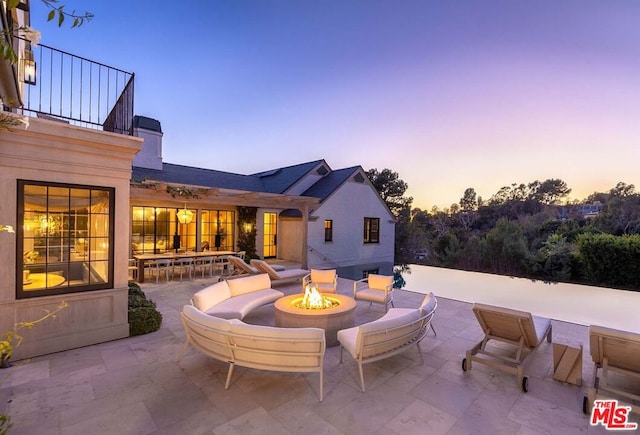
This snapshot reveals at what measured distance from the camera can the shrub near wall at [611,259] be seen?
11.4 metres

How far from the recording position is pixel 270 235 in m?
14.8

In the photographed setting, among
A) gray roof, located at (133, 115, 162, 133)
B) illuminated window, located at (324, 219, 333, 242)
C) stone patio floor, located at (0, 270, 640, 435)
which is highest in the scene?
gray roof, located at (133, 115, 162, 133)

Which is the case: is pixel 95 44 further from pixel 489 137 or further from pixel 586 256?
pixel 586 256

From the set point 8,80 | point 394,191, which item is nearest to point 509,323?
point 8,80

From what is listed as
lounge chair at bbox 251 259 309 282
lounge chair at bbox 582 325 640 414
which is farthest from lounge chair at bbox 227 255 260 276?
lounge chair at bbox 582 325 640 414

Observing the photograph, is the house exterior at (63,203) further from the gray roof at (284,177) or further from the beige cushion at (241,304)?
the gray roof at (284,177)

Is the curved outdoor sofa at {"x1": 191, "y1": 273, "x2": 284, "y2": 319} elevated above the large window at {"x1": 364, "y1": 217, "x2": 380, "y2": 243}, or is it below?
below

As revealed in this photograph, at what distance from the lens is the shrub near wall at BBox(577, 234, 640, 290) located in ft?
37.6

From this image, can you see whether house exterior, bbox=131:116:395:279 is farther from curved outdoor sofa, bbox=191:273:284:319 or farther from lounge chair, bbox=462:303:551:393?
lounge chair, bbox=462:303:551:393

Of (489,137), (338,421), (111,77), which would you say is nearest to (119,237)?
(111,77)

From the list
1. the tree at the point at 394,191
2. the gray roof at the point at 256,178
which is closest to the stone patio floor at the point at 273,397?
the gray roof at the point at 256,178

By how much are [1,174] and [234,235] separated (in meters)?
10.4

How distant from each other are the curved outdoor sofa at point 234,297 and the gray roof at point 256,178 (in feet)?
27.9

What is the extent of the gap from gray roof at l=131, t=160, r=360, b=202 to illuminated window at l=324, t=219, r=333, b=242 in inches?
52.0
